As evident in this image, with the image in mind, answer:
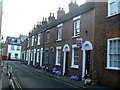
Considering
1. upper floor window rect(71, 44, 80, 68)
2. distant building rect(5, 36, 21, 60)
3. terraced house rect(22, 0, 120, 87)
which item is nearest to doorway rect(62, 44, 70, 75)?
terraced house rect(22, 0, 120, 87)

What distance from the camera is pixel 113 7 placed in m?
14.4

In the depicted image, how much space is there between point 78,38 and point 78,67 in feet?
8.53

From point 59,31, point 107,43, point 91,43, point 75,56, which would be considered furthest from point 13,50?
point 107,43

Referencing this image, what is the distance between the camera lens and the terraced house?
13.9 meters

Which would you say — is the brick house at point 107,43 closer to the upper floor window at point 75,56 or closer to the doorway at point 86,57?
the doorway at point 86,57

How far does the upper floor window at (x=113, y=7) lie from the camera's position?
14068 mm

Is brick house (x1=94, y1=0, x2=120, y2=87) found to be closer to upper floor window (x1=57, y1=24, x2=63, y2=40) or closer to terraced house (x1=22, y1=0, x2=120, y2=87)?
terraced house (x1=22, y1=0, x2=120, y2=87)

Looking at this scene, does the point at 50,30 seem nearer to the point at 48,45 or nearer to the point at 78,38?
the point at 48,45

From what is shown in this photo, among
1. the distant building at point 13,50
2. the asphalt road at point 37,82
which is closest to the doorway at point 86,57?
the asphalt road at point 37,82

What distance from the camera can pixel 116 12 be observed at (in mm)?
14031

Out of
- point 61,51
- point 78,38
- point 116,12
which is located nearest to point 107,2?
point 116,12

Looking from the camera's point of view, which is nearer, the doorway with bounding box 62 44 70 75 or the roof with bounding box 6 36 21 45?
the doorway with bounding box 62 44 70 75

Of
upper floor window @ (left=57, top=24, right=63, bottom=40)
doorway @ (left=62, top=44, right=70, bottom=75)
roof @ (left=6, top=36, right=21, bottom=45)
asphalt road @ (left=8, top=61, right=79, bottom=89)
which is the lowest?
asphalt road @ (left=8, top=61, right=79, bottom=89)

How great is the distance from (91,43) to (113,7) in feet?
11.2
